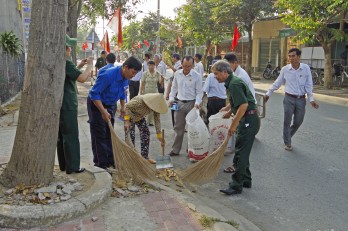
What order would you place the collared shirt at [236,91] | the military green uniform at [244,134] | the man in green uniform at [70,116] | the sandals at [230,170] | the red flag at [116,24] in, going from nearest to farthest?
the man in green uniform at [70,116] → the collared shirt at [236,91] → the military green uniform at [244,134] → the sandals at [230,170] → the red flag at [116,24]

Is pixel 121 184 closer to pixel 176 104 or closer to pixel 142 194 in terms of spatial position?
pixel 142 194

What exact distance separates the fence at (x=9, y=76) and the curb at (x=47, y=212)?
323 inches

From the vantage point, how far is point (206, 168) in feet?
14.7

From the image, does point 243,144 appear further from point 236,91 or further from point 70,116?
point 70,116

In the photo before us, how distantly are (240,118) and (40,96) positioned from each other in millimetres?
2116

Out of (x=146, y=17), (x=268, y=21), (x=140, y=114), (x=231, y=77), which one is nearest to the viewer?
(x=231, y=77)

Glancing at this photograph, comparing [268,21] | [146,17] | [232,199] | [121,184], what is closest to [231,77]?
[232,199]

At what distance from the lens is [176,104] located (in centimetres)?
610

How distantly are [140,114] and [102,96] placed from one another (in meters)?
0.66

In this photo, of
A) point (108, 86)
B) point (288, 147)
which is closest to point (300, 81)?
point (288, 147)

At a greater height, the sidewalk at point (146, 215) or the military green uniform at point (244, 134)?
the military green uniform at point (244, 134)

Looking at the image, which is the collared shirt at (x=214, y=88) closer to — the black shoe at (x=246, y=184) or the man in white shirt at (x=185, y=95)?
the man in white shirt at (x=185, y=95)

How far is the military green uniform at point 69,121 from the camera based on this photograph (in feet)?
13.1

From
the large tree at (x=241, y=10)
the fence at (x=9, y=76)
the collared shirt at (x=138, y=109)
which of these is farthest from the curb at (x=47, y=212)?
the large tree at (x=241, y=10)
